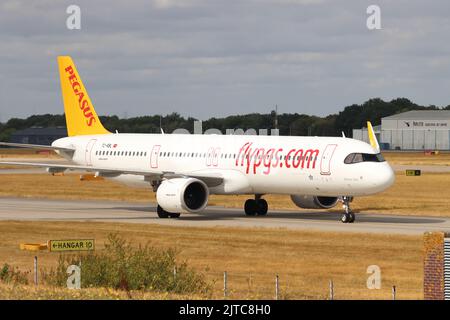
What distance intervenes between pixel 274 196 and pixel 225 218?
17.0m

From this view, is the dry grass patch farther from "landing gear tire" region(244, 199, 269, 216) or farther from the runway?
"landing gear tire" region(244, 199, 269, 216)

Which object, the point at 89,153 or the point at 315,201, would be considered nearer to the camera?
the point at 315,201

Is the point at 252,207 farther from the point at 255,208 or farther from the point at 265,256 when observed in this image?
the point at 265,256

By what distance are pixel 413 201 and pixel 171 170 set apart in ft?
54.7

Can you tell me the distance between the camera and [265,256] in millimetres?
40406

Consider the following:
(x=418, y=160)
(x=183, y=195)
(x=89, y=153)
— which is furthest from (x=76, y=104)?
(x=418, y=160)

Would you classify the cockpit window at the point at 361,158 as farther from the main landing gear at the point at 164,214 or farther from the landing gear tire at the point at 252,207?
the main landing gear at the point at 164,214

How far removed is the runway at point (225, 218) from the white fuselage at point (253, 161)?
166 cm

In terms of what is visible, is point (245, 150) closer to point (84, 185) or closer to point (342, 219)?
point (342, 219)

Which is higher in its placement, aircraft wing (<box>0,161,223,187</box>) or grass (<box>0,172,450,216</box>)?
aircraft wing (<box>0,161,223,187</box>)

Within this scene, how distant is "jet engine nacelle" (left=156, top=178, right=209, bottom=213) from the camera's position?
53.8 m


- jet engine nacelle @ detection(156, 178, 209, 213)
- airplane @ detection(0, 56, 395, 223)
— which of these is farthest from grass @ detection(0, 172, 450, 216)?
jet engine nacelle @ detection(156, 178, 209, 213)

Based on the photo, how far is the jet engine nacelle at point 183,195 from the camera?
5384cm

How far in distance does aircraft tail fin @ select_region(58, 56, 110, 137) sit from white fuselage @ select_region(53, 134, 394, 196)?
2.25m
